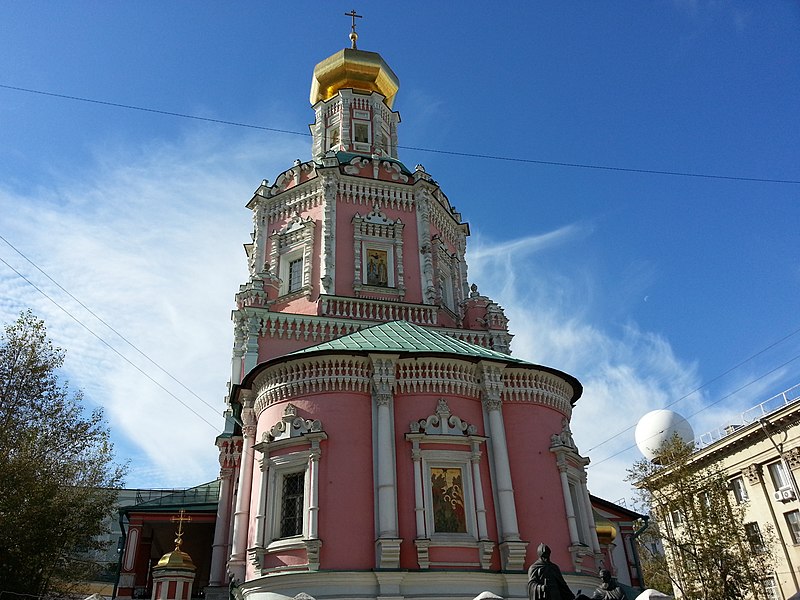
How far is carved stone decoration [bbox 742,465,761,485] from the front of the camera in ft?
85.3

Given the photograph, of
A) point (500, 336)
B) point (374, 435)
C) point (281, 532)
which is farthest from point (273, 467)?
point (500, 336)

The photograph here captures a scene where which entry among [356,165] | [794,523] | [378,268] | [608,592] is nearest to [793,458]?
[794,523]

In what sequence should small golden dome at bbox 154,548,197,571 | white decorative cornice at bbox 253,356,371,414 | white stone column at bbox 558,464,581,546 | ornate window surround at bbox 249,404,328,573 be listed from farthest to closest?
small golden dome at bbox 154,548,197,571 < white decorative cornice at bbox 253,356,371,414 < white stone column at bbox 558,464,581,546 < ornate window surround at bbox 249,404,328,573

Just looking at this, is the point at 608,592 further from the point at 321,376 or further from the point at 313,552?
the point at 321,376

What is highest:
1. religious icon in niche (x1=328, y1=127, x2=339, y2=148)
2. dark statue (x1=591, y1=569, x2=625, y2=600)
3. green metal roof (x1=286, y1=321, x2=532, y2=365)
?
religious icon in niche (x1=328, y1=127, x2=339, y2=148)

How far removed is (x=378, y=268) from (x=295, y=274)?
267cm

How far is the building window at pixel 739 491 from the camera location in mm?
26750

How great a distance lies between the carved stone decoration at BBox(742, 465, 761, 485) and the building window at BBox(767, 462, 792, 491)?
49 centimetres

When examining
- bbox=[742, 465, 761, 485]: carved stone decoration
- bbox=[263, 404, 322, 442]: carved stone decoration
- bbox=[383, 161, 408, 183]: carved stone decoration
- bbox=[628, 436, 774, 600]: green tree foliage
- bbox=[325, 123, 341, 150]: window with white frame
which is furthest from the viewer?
bbox=[742, 465, 761, 485]: carved stone decoration

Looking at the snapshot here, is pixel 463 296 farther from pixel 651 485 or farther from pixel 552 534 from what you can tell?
pixel 552 534

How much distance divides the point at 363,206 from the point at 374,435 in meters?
10.1

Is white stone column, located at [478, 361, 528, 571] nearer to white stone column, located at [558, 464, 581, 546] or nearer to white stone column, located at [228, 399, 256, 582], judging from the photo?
white stone column, located at [558, 464, 581, 546]

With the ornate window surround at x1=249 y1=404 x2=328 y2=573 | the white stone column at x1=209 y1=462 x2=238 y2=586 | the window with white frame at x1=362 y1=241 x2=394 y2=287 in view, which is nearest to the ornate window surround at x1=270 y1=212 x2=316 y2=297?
the window with white frame at x1=362 y1=241 x2=394 y2=287

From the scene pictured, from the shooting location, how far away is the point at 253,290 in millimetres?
18516
